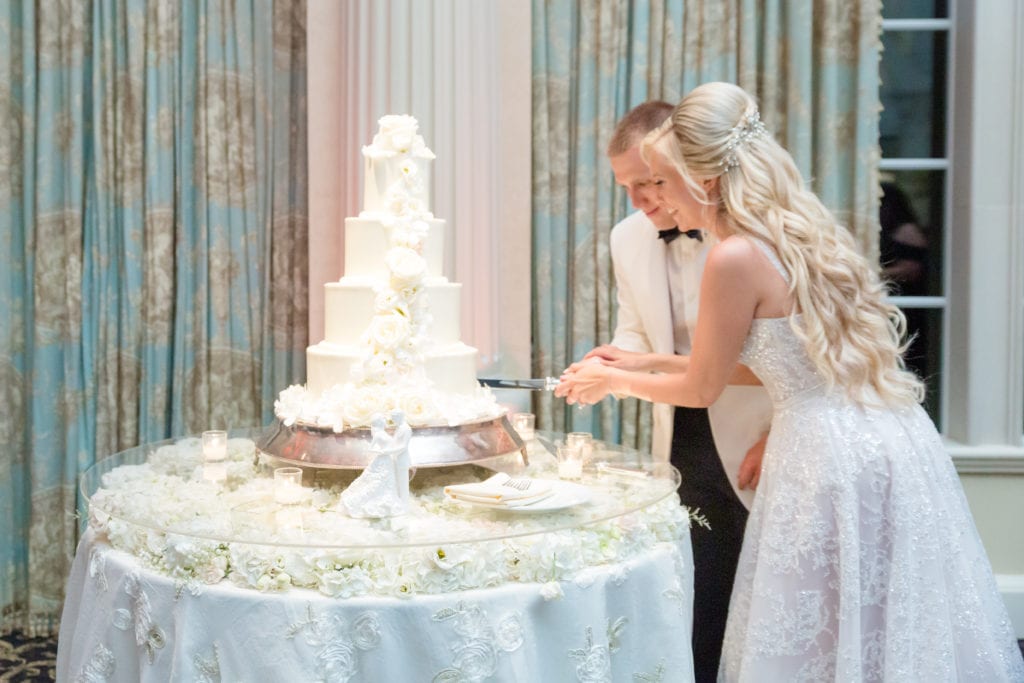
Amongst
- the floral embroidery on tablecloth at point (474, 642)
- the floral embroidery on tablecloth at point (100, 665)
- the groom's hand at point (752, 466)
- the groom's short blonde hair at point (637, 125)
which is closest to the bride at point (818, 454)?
the groom's hand at point (752, 466)

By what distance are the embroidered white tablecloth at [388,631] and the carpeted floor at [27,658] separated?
1.90 meters

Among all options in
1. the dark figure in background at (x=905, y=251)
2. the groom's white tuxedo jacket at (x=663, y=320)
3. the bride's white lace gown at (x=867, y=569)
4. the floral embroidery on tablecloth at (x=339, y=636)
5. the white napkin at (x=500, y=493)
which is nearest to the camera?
the floral embroidery on tablecloth at (x=339, y=636)

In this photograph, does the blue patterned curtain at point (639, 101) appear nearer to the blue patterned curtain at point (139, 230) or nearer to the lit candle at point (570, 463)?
the blue patterned curtain at point (139, 230)

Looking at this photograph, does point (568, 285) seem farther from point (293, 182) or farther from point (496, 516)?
point (496, 516)

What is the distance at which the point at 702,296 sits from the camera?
101 inches

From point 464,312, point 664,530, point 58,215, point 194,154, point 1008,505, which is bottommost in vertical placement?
point 1008,505

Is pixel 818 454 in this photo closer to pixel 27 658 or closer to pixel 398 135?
pixel 398 135

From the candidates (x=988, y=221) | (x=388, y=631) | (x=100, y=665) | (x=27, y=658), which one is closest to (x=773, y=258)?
(x=388, y=631)

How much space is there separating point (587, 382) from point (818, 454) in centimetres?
78

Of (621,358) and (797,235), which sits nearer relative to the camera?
(797,235)

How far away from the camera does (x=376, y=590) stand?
199cm

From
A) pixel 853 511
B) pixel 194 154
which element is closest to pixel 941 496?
pixel 853 511

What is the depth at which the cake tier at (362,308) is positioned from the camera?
2.74m

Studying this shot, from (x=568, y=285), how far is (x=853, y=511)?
7.09ft
